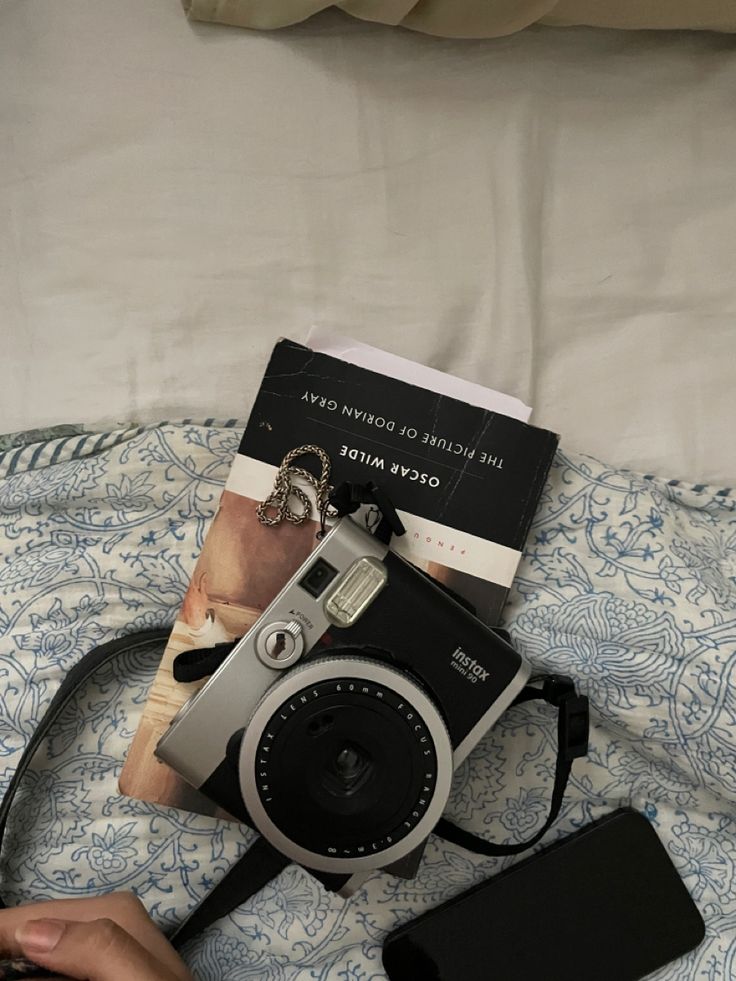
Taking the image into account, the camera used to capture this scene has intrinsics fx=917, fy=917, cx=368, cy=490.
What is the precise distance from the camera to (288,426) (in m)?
0.68

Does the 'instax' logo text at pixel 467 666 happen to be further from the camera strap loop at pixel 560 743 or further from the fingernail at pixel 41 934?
the fingernail at pixel 41 934

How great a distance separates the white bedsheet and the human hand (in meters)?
0.36

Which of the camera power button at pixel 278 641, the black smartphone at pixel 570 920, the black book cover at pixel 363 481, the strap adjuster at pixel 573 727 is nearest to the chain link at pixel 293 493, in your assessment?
the black book cover at pixel 363 481

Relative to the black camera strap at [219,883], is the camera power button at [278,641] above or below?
above

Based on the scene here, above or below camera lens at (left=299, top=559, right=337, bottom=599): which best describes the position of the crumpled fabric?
above

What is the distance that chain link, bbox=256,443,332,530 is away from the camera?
67 cm

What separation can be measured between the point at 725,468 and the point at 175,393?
0.44 metres

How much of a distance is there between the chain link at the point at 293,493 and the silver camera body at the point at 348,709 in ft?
0.26

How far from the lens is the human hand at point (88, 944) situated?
54 centimetres

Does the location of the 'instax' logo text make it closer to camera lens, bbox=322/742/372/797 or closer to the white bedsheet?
camera lens, bbox=322/742/372/797

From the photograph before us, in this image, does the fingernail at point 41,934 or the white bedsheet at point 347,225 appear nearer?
the fingernail at point 41,934

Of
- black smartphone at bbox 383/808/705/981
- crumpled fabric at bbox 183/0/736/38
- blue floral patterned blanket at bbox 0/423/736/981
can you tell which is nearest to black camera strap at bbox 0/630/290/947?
blue floral patterned blanket at bbox 0/423/736/981

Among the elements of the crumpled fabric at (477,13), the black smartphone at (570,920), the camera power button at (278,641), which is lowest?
the black smartphone at (570,920)

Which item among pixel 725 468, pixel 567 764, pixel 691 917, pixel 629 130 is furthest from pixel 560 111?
pixel 691 917
